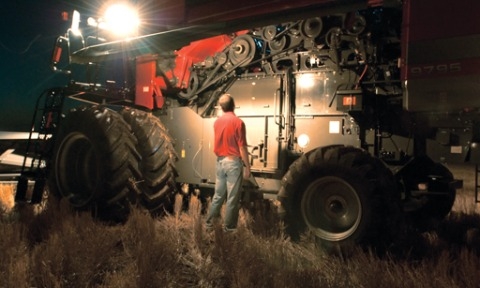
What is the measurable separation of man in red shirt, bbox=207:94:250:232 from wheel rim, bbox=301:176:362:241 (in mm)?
859

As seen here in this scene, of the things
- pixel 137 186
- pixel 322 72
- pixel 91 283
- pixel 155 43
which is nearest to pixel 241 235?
pixel 91 283

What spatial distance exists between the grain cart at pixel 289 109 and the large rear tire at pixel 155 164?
2cm

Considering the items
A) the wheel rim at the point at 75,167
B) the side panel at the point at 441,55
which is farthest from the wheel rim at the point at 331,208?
the wheel rim at the point at 75,167

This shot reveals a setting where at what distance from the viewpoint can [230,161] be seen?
5.97 m

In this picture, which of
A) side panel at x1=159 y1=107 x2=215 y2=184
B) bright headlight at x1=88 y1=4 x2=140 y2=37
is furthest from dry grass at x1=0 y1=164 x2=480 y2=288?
bright headlight at x1=88 y1=4 x2=140 y2=37

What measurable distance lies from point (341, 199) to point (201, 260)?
1911 mm

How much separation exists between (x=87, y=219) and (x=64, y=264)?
1837 millimetres

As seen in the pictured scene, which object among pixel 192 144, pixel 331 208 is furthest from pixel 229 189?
pixel 192 144

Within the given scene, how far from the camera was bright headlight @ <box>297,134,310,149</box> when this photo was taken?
21.0 feet

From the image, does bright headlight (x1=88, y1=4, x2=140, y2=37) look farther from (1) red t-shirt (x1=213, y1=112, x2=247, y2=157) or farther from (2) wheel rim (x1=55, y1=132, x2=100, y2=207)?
(1) red t-shirt (x1=213, y1=112, x2=247, y2=157)

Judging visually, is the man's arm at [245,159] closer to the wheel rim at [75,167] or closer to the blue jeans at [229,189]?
the blue jeans at [229,189]

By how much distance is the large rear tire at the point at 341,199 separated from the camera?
5172 mm

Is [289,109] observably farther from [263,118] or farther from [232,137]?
[232,137]

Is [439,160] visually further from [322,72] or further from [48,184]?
[48,184]
